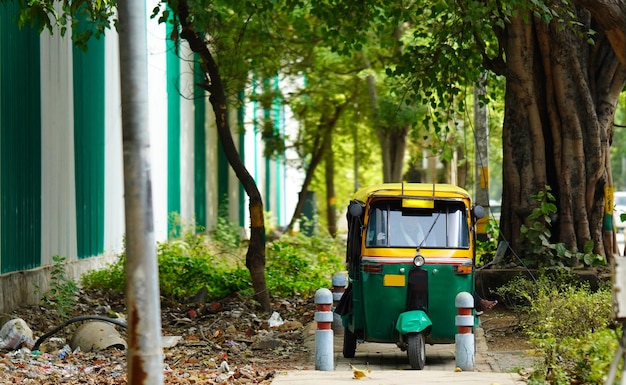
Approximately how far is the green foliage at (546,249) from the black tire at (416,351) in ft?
16.6

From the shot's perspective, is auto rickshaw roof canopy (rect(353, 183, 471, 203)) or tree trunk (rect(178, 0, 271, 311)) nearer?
auto rickshaw roof canopy (rect(353, 183, 471, 203))

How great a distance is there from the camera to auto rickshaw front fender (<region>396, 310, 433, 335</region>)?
11422 mm

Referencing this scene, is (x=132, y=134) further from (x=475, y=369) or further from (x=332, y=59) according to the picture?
(x=332, y=59)

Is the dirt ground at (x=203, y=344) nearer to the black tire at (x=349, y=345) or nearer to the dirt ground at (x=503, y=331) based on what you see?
the dirt ground at (x=503, y=331)

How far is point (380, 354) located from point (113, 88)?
403 inches

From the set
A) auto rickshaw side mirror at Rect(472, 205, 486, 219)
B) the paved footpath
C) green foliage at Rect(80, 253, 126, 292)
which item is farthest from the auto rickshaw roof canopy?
green foliage at Rect(80, 253, 126, 292)

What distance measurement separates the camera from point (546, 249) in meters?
16.2

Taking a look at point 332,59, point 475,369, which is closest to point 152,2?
point 332,59

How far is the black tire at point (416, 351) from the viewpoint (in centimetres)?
1142

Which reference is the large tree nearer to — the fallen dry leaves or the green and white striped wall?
the fallen dry leaves

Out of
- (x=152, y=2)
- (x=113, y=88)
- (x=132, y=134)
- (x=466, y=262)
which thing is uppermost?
(x=152, y=2)

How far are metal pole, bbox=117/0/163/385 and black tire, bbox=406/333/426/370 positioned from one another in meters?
5.10

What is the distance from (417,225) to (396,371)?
2.18 meters

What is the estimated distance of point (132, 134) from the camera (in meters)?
6.69
